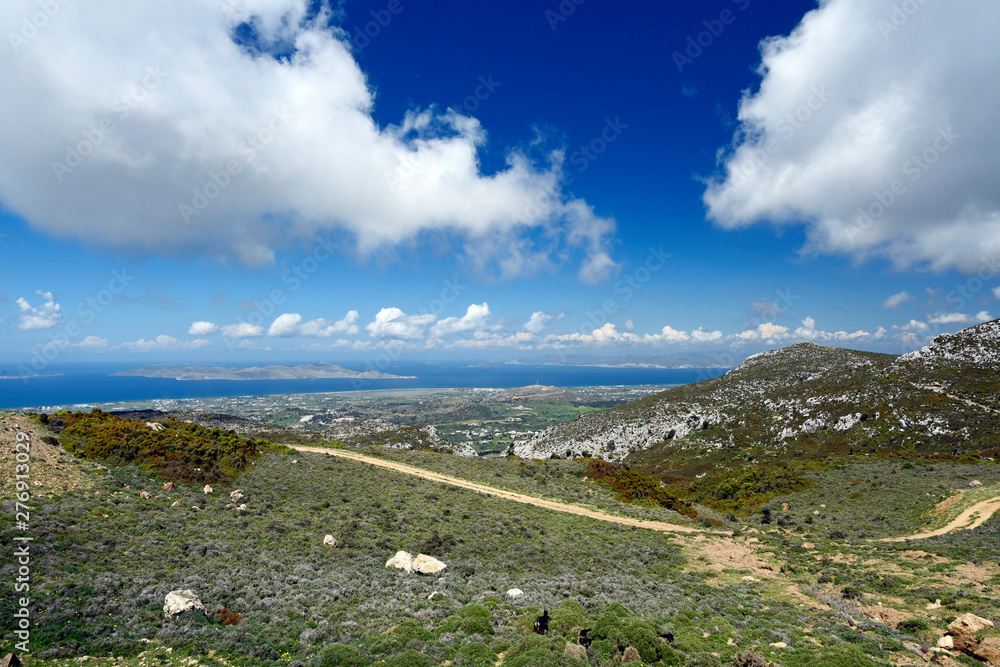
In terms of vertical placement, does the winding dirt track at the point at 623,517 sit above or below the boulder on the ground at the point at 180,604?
below

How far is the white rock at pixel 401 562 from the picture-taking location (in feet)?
64.6

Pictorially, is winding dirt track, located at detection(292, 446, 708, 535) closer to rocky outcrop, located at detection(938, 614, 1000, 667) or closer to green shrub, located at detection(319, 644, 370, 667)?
rocky outcrop, located at detection(938, 614, 1000, 667)

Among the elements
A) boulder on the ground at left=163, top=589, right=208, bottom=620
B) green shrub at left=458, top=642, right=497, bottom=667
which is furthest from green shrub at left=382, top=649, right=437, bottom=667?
boulder on the ground at left=163, top=589, right=208, bottom=620

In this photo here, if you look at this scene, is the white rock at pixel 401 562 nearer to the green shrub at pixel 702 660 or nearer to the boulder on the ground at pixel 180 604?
the boulder on the ground at pixel 180 604

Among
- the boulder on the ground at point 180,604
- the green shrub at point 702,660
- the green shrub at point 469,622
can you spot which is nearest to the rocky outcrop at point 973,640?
the green shrub at point 702,660

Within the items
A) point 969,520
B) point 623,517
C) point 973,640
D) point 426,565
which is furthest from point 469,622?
point 969,520

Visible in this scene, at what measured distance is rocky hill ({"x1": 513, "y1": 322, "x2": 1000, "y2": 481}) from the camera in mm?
64875

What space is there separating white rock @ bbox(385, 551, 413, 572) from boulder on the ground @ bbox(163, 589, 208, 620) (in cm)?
838

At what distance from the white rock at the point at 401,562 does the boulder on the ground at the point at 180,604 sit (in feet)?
27.5

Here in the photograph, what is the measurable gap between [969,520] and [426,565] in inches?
1552

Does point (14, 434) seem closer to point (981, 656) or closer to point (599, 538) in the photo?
point (599, 538)

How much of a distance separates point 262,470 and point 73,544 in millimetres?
14857

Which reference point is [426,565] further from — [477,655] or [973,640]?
[973,640]

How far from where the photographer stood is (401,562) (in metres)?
20.0
